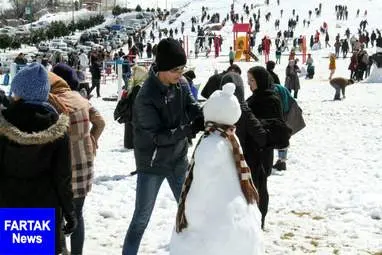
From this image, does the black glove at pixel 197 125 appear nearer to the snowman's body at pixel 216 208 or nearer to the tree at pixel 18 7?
the snowman's body at pixel 216 208

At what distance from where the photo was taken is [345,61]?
34.2 metres

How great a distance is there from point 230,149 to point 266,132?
139cm

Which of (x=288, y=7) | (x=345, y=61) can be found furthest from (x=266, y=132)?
(x=288, y=7)

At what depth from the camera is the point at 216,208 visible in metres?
3.41

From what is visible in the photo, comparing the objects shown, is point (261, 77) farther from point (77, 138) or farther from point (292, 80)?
point (292, 80)

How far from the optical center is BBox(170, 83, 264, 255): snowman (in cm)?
340

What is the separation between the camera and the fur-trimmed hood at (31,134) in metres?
3.06

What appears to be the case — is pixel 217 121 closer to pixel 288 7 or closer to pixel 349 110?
pixel 349 110

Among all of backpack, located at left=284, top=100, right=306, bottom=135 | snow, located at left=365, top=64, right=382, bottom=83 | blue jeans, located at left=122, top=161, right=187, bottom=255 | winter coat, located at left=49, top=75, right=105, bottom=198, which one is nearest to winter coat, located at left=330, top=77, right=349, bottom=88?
snow, located at left=365, top=64, right=382, bottom=83

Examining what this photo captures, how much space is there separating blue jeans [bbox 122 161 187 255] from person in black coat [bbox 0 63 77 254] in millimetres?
980

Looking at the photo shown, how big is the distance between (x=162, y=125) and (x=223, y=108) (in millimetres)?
587

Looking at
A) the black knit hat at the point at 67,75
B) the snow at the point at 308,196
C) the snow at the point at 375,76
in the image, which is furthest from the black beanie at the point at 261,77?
the snow at the point at 375,76

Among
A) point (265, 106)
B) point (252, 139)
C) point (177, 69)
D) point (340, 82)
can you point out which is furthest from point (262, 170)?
point (340, 82)

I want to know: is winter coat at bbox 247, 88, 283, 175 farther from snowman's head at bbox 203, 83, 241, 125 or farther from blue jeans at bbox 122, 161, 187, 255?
snowman's head at bbox 203, 83, 241, 125
